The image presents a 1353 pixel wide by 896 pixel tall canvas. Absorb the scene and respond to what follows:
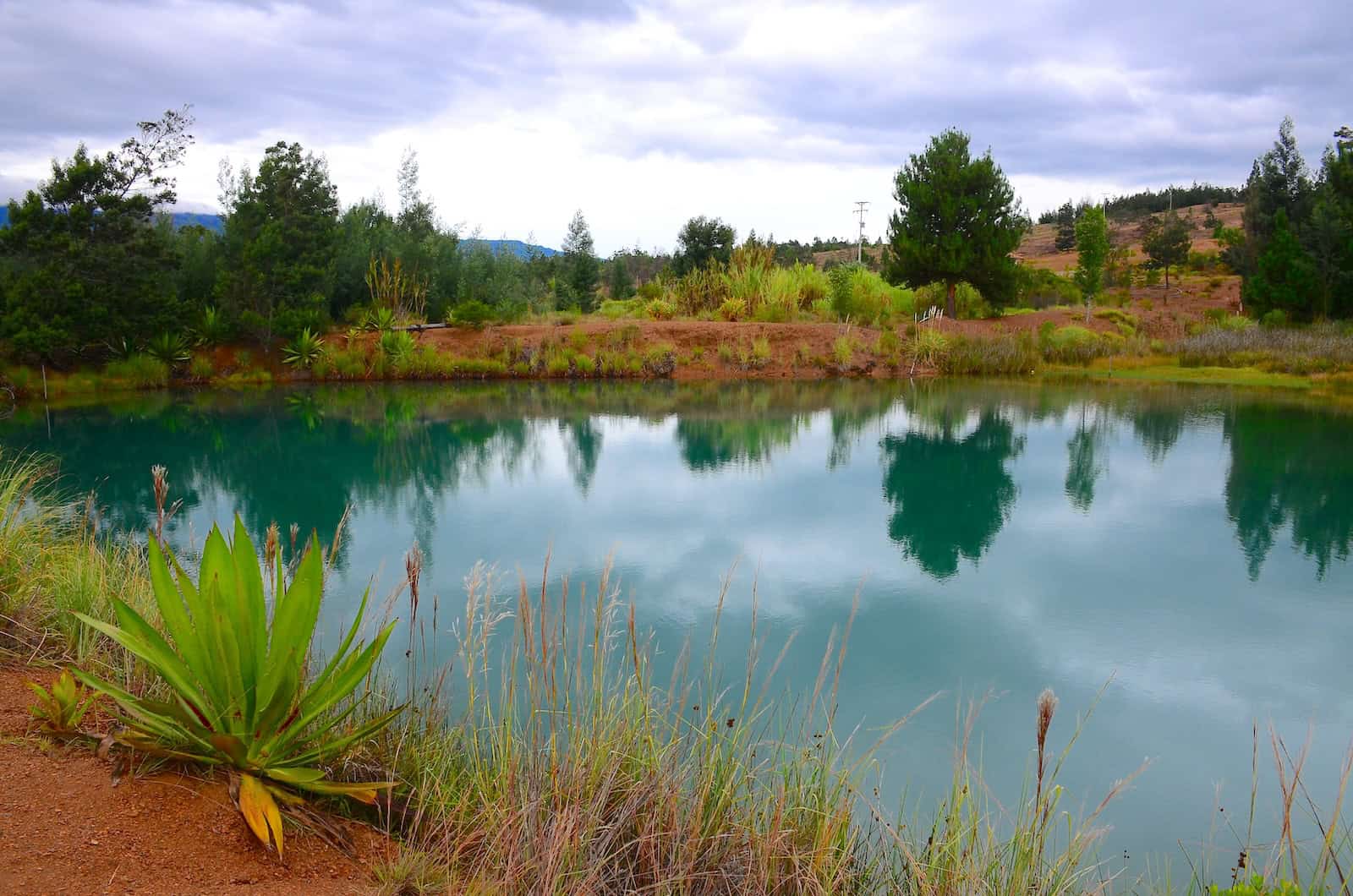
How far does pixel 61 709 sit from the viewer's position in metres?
2.91

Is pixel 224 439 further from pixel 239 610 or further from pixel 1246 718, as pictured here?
pixel 1246 718

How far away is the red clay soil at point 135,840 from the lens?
224 centimetres

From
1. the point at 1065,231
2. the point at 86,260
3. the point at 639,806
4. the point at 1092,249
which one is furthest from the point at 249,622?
the point at 1065,231

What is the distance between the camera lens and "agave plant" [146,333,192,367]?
19406 mm

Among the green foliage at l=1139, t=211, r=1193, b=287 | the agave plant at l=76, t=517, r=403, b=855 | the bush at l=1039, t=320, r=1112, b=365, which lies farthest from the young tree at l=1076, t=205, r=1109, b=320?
the agave plant at l=76, t=517, r=403, b=855

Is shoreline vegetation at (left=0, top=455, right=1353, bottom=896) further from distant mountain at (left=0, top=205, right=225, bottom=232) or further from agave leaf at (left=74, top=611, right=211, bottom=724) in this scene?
distant mountain at (left=0, top=205, right=225, bottom=232)

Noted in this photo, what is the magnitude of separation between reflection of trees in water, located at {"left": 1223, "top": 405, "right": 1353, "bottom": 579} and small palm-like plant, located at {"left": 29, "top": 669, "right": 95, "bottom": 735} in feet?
25.0

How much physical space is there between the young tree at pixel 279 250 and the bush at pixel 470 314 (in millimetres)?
3013

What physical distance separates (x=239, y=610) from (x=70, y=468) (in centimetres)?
947

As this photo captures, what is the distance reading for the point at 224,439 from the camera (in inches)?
522

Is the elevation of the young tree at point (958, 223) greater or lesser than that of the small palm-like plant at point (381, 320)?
greater

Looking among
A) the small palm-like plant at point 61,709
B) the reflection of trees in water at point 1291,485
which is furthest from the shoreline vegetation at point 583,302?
the small palm-like plant at point 61,709

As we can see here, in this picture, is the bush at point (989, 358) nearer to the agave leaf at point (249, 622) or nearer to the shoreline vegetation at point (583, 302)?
the shoreline vegetation at point (583, 302)

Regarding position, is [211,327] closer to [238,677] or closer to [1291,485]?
[238,677]
